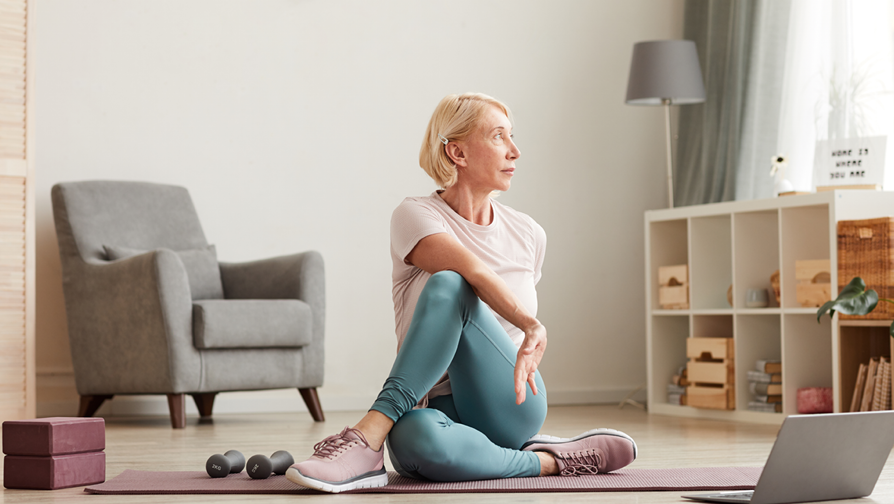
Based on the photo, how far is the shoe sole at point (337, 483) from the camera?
63.9 inches

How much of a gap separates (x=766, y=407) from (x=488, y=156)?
223 centimetres

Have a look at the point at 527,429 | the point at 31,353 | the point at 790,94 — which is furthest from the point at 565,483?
the point at 790,94

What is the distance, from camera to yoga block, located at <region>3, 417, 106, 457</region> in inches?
71.4

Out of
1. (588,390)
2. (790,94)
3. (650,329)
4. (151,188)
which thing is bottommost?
(588,390)

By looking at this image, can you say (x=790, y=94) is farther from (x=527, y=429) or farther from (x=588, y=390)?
(x=527, y=429)

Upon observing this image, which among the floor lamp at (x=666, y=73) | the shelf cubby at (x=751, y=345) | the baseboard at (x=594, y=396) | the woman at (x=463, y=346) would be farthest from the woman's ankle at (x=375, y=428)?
the baseboard at (x=594, y=396)

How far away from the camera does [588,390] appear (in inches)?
195

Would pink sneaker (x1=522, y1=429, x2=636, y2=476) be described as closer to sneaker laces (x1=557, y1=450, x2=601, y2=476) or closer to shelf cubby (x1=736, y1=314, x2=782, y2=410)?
sneaker laces (x1=557, y1=450, x2=601, y2=476)

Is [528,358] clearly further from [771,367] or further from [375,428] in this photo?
[771,367]

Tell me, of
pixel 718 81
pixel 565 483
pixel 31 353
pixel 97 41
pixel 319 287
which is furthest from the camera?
pixel 718 81

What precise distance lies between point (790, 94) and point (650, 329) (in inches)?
48.2

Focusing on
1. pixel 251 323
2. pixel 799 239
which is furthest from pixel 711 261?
pixel 251 323

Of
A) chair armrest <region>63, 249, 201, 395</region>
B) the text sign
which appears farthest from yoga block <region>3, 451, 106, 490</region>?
the text sign

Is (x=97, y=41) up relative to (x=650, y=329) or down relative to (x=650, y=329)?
up
